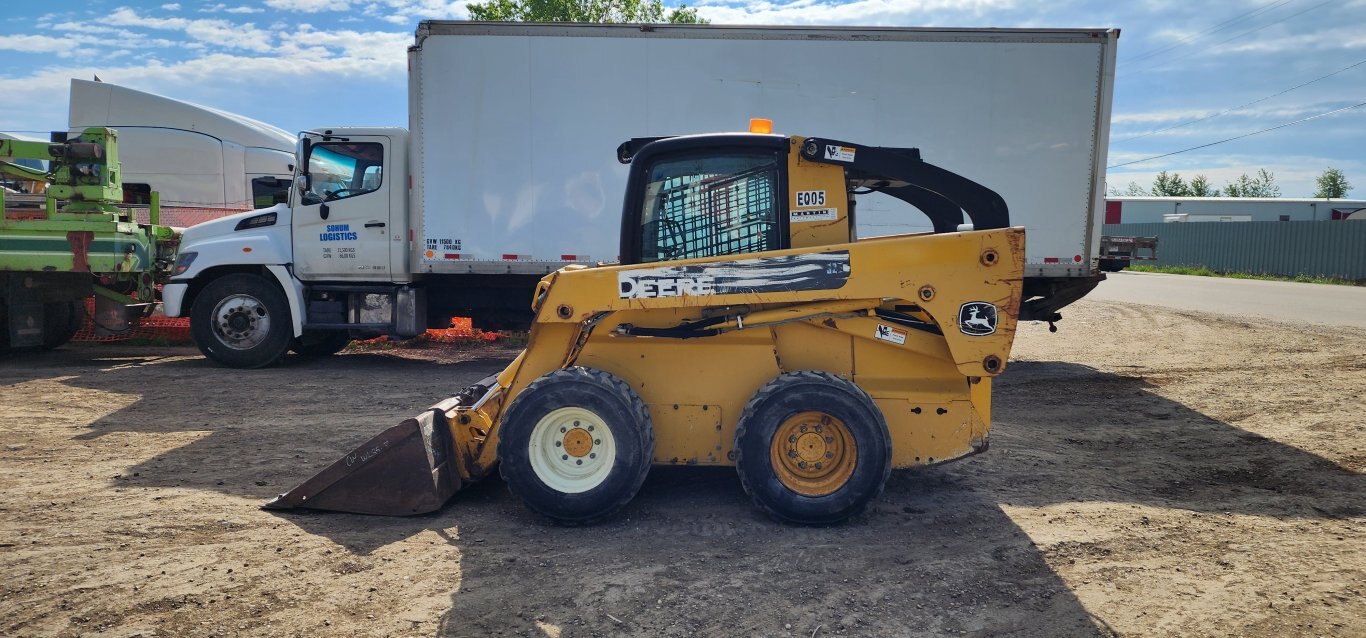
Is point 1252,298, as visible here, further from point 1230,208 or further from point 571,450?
point 1230,208

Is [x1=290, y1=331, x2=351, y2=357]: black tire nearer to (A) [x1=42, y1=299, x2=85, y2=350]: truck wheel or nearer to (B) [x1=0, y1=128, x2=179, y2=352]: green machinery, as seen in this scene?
(B) [x1=0, y1=128, x2=179, y2=352]: green machinery

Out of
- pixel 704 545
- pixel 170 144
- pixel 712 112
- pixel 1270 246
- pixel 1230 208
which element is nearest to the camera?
pixel 704 545

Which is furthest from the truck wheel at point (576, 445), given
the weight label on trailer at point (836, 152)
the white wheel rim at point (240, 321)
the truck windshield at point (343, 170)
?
the white wheel rim at point (240, 321)

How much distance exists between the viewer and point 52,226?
35.0 ft

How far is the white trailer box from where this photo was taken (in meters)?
9.95

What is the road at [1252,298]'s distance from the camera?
627 inches

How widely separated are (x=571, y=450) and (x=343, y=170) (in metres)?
6.80

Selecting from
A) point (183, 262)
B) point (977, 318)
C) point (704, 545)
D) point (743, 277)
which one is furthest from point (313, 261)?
point (977, 318)

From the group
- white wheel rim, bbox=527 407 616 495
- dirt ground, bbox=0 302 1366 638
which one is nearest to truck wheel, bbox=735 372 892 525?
dirt ground, bbox=0 302 1366 638

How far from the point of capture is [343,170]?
409 inches

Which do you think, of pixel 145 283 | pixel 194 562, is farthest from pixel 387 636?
pixel 145 283

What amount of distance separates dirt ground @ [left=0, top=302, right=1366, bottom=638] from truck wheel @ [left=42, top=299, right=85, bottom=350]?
4616mm

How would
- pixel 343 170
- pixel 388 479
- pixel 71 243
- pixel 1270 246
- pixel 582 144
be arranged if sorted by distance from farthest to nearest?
pixel 1270 246, pixel 71 243, pixel 343 170, pixel 582 144, pixel 388 479

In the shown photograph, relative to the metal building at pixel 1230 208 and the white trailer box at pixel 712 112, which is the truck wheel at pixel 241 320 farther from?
the metal building at pixel 1230 208
